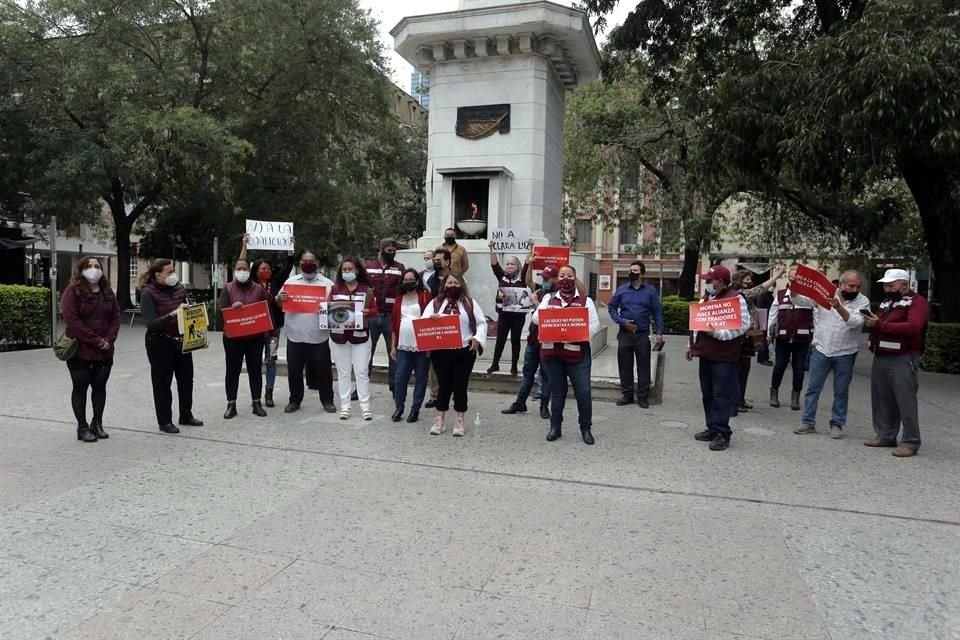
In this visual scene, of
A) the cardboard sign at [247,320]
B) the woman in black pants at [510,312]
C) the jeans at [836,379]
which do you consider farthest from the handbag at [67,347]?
the jeans at [836,379]

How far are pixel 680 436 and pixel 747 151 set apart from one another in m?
7.11

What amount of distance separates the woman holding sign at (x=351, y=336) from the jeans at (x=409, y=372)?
1.18 feet

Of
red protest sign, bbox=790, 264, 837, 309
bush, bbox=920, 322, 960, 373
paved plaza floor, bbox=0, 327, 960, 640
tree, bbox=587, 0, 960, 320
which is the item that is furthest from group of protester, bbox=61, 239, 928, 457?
bush, bbox=920, 322, 960, 373

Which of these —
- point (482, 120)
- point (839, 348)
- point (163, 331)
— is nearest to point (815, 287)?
point (839, 348)

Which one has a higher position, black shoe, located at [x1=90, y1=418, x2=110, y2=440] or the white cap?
the white cap

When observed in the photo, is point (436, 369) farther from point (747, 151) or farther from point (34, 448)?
point (747, 151)

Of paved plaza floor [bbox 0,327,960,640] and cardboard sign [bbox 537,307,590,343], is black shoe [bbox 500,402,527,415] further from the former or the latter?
cardboard sign [bbox 537,307,590,343]

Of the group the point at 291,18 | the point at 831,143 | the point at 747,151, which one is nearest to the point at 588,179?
the point at 291,18

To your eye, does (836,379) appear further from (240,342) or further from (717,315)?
(240,342)

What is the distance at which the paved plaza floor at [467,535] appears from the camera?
3350 millimetres

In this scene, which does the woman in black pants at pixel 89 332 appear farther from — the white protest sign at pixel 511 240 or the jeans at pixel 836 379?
the jeans at pixel 836 379

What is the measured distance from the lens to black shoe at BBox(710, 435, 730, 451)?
22.2ft

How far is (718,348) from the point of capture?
6750 mm

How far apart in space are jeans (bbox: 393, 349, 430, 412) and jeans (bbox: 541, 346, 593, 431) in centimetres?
151
